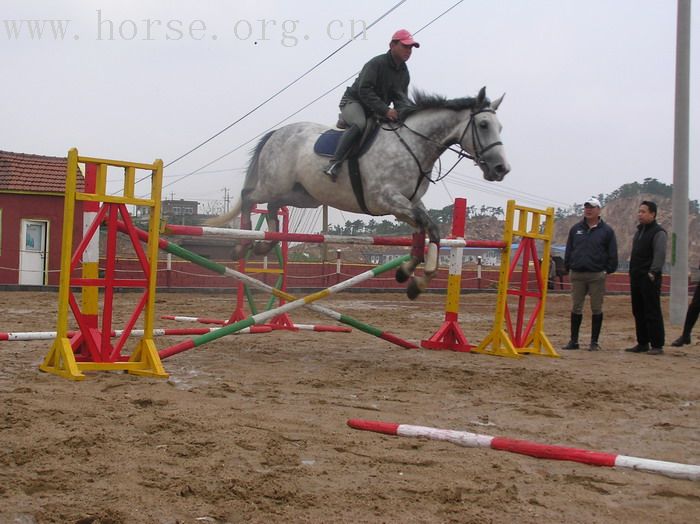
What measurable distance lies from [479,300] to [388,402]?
1590 cm

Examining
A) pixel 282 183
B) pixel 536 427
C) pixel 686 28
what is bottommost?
pixel 536 427

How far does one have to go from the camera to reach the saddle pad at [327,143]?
7.30m

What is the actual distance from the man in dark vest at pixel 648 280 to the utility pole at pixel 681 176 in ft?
15.6

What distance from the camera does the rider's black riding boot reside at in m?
6.96

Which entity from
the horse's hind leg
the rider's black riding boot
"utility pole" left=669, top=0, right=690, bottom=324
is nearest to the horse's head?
the rider's black riding boot

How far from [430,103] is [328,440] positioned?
431 cm

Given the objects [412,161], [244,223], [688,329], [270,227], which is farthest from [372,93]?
[688,329]

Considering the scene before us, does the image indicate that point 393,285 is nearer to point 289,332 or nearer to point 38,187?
point 38,187

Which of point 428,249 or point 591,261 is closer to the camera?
point 428,249

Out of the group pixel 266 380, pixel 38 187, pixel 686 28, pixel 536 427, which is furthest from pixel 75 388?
pixel 38 187

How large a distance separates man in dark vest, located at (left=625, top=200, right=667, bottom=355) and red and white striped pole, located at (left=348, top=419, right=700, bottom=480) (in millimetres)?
5742

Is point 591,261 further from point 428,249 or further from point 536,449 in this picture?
point 536,449

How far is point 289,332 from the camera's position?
9820mm

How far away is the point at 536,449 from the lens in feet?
12.1
